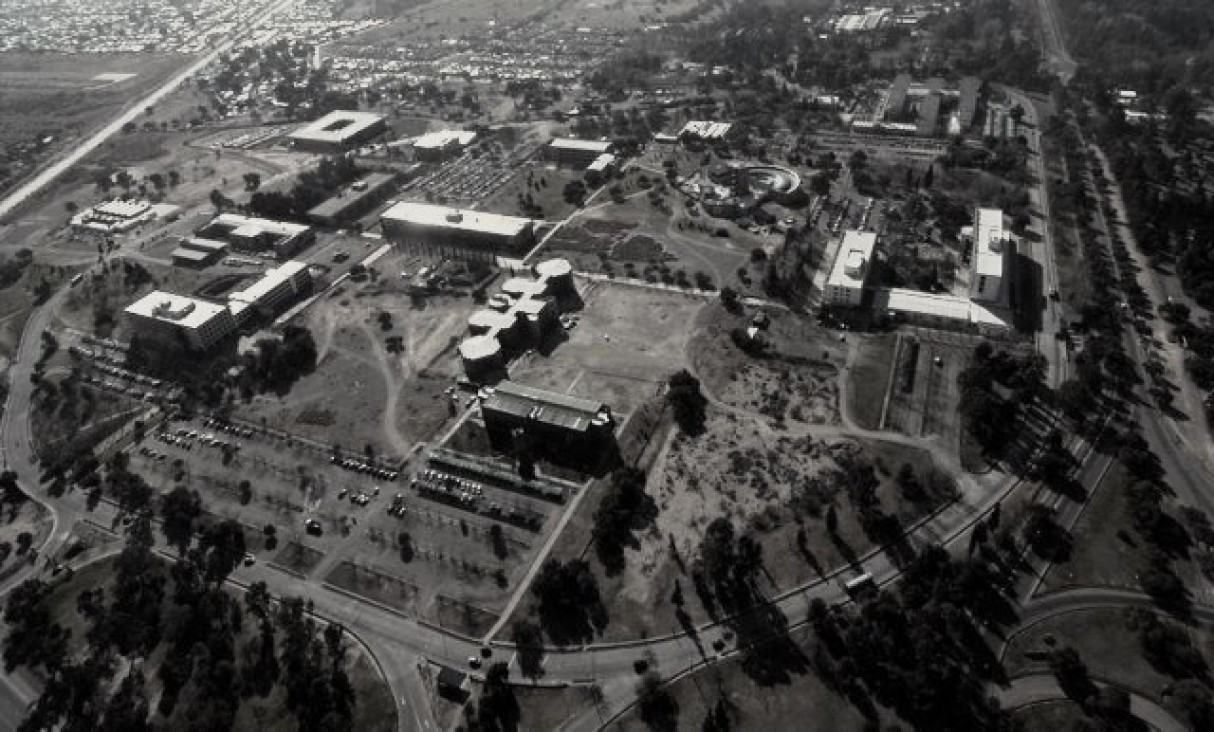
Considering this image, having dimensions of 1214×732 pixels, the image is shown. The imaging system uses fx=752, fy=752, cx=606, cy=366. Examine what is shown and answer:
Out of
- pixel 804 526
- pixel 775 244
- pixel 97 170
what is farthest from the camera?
pixel 97 170

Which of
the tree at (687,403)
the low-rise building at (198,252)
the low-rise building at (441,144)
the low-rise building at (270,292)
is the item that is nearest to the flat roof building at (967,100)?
the tree at (687,403)

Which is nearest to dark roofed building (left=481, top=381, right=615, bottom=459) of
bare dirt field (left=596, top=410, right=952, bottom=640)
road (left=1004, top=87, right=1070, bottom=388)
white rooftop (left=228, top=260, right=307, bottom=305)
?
bare dirt field (left=596, top=410, right=952, bottom=640)

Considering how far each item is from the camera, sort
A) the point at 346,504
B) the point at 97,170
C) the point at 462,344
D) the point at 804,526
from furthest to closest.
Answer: the point at 97,170 < the point at 462,344 < the point at 346,504 < the point at 804,526

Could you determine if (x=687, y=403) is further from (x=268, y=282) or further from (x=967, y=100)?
(x=967, y=100)

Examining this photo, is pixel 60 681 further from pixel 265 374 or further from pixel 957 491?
pixel 957 491

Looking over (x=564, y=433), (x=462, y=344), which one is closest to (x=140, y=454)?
(x=462, y=344)

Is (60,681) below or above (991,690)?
below

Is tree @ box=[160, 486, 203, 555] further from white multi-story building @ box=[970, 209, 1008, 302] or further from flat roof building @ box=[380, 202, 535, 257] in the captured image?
white multi-story building @ box=[970, 209, 1008, 302]
